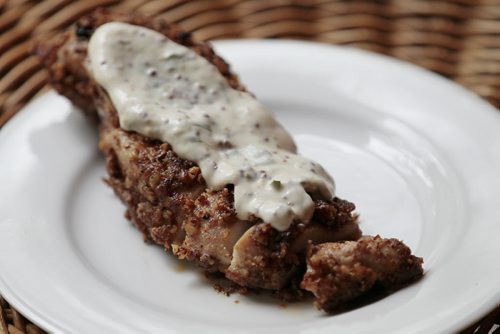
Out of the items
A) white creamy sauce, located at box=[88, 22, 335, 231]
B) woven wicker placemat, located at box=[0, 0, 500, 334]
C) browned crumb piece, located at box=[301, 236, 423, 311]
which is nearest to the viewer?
browned crumb piece, located at box=[301, 236, 423, 311]

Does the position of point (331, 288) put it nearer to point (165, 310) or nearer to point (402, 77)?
point (165, 310)

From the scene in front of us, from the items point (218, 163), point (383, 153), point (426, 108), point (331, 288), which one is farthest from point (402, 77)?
point (331, 288)

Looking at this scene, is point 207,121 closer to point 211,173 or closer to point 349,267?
point 211,173

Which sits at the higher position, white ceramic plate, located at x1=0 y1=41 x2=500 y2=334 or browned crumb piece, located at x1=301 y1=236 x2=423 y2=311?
browned crumb piece, located at x1=301 y1=236 x2=423 y2=311

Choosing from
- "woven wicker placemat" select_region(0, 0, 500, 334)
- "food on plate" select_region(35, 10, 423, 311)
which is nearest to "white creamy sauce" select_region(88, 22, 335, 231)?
"food on plate" select_region(35, 10, 423, 311)

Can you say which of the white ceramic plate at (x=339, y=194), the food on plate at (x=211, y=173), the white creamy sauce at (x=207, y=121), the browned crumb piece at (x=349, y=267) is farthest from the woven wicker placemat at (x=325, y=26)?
the browned crumb piece at (x=349, y=267)

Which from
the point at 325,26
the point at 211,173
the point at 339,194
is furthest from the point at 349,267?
the point at 325,26

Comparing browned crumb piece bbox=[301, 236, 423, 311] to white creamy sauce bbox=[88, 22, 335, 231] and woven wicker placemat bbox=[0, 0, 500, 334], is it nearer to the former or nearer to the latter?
white creamy sauce bbox=[88, 22, 335, 231]
